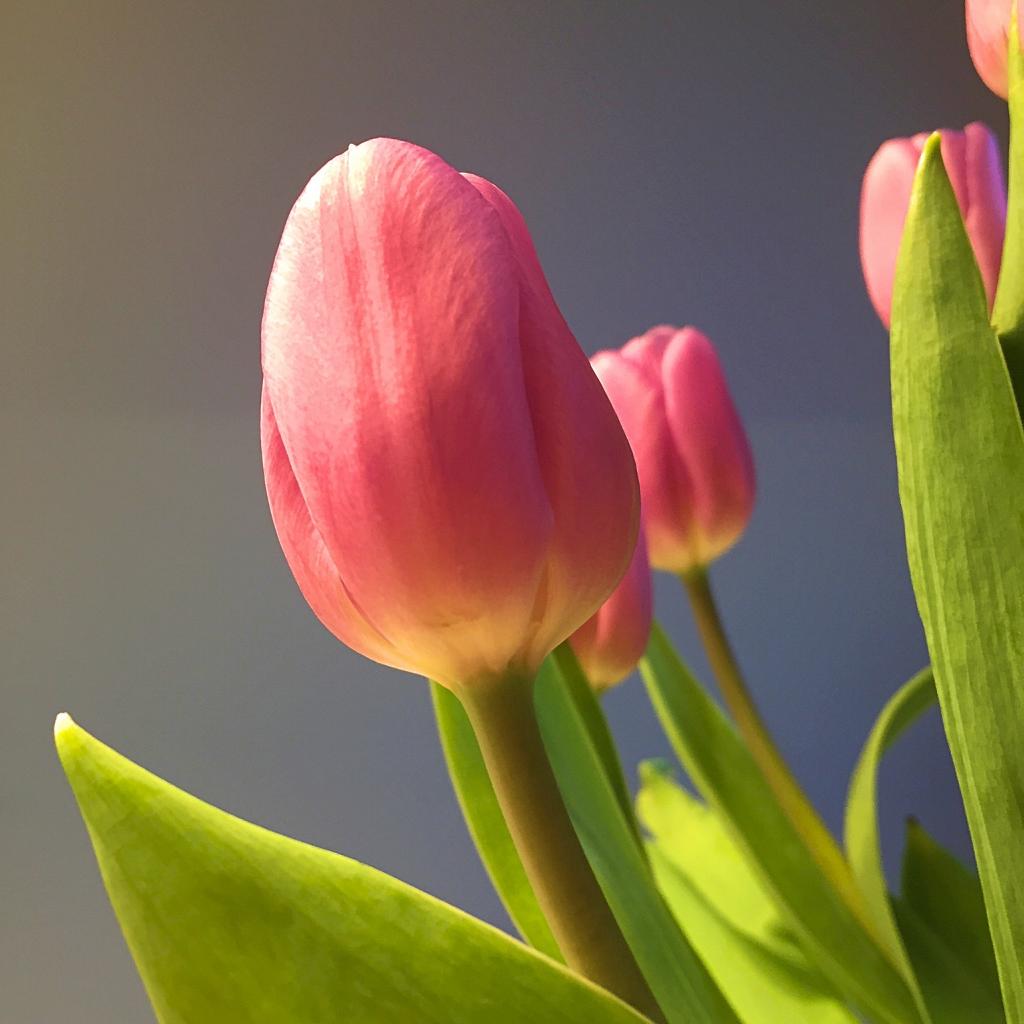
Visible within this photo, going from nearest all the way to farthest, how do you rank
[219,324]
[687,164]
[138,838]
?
[138,838] → [219,324] → [687,164]

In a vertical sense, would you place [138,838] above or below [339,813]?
above

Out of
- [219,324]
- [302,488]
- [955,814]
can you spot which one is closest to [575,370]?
[302,488]

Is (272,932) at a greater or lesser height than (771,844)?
greater

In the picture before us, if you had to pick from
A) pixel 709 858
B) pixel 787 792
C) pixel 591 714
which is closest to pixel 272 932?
pixel 591 714

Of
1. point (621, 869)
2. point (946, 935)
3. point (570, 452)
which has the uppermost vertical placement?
point (570, 452)

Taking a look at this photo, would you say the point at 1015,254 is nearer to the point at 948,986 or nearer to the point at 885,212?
the point at 885,212

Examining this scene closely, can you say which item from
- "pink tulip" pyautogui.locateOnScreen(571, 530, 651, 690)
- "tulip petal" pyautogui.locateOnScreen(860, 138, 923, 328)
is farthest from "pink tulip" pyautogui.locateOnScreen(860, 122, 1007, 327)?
"pink tulip" pyautogui.locateOnScreen(571, 530, 651, 690)

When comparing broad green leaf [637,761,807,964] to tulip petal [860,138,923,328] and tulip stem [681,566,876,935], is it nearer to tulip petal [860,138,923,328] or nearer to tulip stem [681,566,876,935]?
tulip stem [681,566,876,935]

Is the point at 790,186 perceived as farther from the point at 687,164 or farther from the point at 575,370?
the point at 575,370
